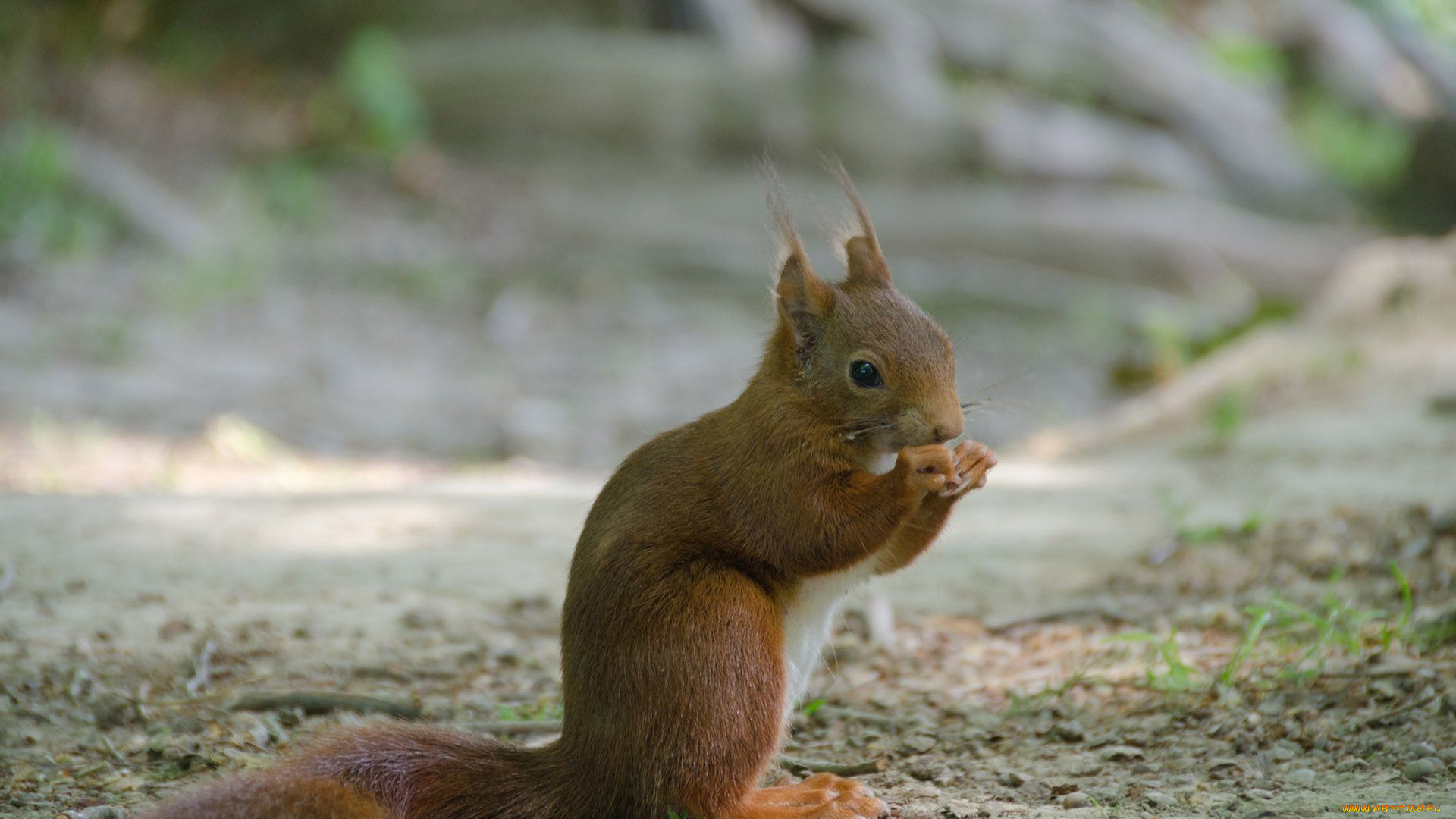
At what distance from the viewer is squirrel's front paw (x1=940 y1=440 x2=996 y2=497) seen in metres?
2.67

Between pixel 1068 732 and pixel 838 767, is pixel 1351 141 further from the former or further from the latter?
pixel 838 767

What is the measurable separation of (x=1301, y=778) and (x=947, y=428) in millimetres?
991

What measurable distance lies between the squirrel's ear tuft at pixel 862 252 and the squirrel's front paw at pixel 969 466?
1.71 feet

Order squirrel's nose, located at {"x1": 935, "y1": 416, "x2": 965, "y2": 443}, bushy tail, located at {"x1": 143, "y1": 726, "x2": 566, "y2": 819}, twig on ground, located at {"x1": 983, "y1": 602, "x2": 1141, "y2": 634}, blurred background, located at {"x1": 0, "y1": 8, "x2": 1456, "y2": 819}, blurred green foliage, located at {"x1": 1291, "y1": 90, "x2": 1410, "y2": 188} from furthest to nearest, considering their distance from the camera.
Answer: blurred green foliage, located at {"x1": 1291, "y1": 90, "x2": 1410, "y2": 188}, twig on ground, located at {"x1": 983, "y1": 602, "x2": 1141, "y2": 634}, blurred background, located at {"x1": 0, "y1": 8, "x2": 1456, "y2": 819}, squirrel's nose, located at {"x1": 935, "y1": 416, "x2": 965, "y2": 443}, bushy tail, located at {"x1": 143, "y1": 726, "x2": 566, "y2": 819}

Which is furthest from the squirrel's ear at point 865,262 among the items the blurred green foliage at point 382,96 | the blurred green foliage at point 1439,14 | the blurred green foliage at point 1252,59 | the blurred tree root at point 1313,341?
the blurred green foliage at point 1252,59

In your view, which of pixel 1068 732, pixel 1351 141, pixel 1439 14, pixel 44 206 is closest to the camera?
pixel 1068 732

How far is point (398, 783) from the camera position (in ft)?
7.95

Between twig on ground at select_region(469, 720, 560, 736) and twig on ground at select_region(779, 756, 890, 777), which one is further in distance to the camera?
twig on ground at select_region(469, 720, 560, 736)

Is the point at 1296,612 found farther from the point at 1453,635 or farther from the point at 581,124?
the point at 581,124

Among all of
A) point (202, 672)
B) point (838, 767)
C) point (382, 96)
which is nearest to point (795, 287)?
point (838, 767)

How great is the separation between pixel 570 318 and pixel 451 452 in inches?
127

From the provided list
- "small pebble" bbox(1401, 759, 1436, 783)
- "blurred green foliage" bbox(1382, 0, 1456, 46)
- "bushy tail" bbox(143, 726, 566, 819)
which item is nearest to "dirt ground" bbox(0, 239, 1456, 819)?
"small pebble" bbox(1401, 759, 1436, 783)

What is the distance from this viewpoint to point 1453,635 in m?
3.20

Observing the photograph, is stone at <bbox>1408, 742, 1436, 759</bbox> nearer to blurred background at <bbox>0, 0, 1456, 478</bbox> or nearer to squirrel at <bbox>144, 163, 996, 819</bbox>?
squirrel at <bbox>144, 163, 996, 819</bbox>
